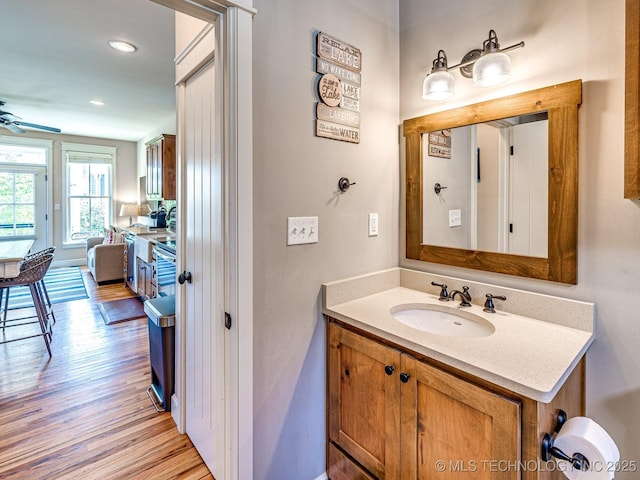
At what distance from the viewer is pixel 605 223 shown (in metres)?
1.15

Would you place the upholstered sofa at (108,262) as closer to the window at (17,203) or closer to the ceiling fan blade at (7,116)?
the ceiling fan blade at (7,116)

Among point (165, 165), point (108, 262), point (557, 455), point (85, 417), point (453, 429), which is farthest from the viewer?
point (108, 262)

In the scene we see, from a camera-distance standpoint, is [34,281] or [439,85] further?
[34,281]

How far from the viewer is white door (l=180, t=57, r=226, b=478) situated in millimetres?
1328

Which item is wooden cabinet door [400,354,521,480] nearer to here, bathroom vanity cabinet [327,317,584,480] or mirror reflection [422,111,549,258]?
bathroom vanity cabinet [327,317,584,480]

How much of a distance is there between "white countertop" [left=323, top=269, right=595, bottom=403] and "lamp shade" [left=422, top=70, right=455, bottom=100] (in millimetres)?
874

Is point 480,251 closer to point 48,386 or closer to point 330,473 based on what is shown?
point 330,473

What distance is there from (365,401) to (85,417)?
70.6 inches

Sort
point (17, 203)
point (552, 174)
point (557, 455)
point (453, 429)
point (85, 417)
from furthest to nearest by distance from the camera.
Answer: point (17, 203) < point (85, 417) < point (552, 174) < point (453, 429) < point (557, 455)

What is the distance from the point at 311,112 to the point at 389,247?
0.82 meters

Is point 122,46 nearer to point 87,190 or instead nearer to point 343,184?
point 343,184

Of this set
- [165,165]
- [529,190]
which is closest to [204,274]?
[529,190]

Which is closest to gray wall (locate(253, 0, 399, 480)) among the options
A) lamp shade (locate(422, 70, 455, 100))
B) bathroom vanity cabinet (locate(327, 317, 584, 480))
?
bathroom vanity cabinet (locate(327, 317, 584, 480))

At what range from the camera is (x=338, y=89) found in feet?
4.79
